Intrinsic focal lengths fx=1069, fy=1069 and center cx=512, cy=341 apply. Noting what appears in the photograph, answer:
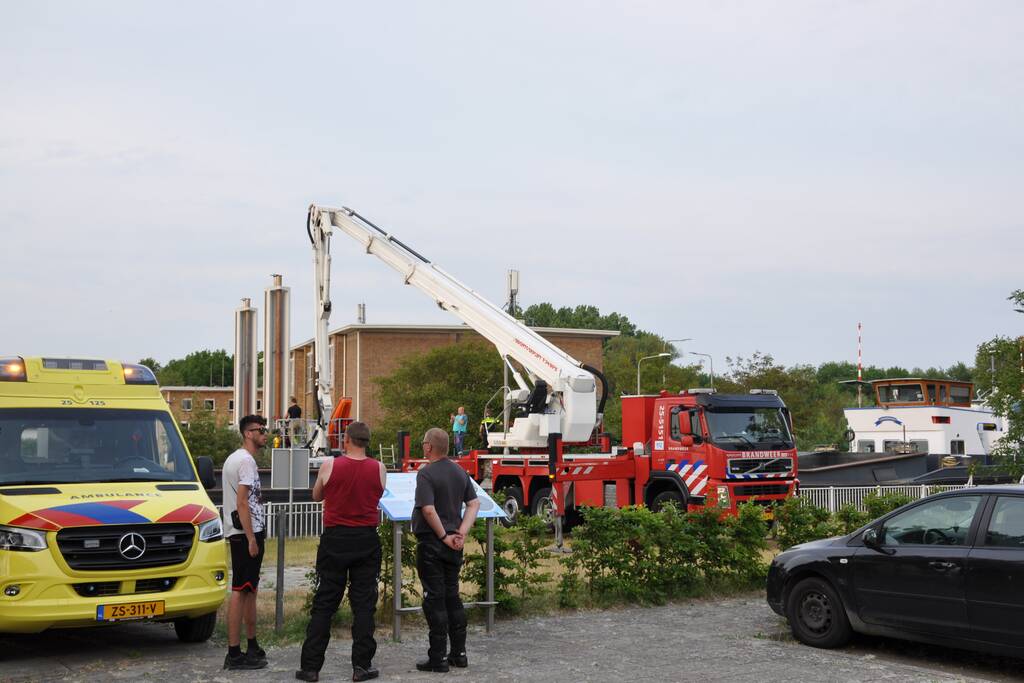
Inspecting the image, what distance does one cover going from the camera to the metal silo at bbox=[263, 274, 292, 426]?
3494 centimetres

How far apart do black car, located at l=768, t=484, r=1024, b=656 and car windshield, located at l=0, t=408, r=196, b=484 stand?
5916 mm

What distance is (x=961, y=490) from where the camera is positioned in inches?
362

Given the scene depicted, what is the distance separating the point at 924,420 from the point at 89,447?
2875cm

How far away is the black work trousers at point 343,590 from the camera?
827 centimetres

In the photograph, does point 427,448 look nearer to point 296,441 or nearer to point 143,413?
point 143,413

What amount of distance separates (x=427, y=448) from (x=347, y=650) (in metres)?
2.13

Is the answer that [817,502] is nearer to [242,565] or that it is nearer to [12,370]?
[242,565]

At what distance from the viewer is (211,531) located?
30.6 ft

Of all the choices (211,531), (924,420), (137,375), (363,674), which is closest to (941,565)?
(363,674)

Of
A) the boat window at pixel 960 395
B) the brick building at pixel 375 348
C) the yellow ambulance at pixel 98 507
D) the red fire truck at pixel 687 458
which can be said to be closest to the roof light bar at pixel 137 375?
the yellow ambulance at pixel 98 507

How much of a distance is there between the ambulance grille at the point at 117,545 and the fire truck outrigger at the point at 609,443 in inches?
365

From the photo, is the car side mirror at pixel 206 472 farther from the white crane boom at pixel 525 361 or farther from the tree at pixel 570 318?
the tree at pixel 570 318

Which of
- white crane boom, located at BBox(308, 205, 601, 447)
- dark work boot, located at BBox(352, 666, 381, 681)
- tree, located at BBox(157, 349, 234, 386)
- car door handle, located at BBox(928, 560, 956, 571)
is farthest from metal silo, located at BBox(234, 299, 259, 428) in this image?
tree, located at BBox(157, 349, 234, 386)

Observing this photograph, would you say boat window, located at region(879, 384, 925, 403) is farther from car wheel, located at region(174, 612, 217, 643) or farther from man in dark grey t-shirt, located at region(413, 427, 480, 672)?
car wheel, located at region(174, 612, 217, 643)
